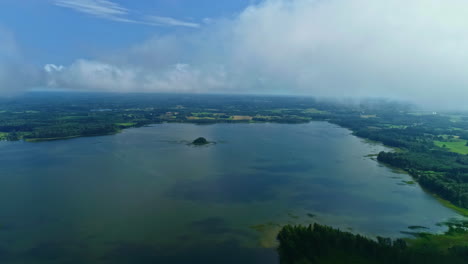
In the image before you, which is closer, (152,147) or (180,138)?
(152,147)

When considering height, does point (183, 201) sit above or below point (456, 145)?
below

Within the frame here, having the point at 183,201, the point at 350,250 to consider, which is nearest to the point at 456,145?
the point at 350,250

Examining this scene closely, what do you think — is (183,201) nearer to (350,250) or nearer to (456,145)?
(350,250)

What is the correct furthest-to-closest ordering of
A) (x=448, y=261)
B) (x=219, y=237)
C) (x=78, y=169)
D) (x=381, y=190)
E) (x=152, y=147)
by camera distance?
(x=152, y=147) < (x=78, y=169) < (x=381, y=190) < (x=219, y=237) < (x=448, y=261)

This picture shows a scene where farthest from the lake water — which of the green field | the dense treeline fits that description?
the green field

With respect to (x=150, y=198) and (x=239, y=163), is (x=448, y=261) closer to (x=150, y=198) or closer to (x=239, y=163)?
(x=150, y=198)

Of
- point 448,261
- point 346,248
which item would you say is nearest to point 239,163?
point 346,248
